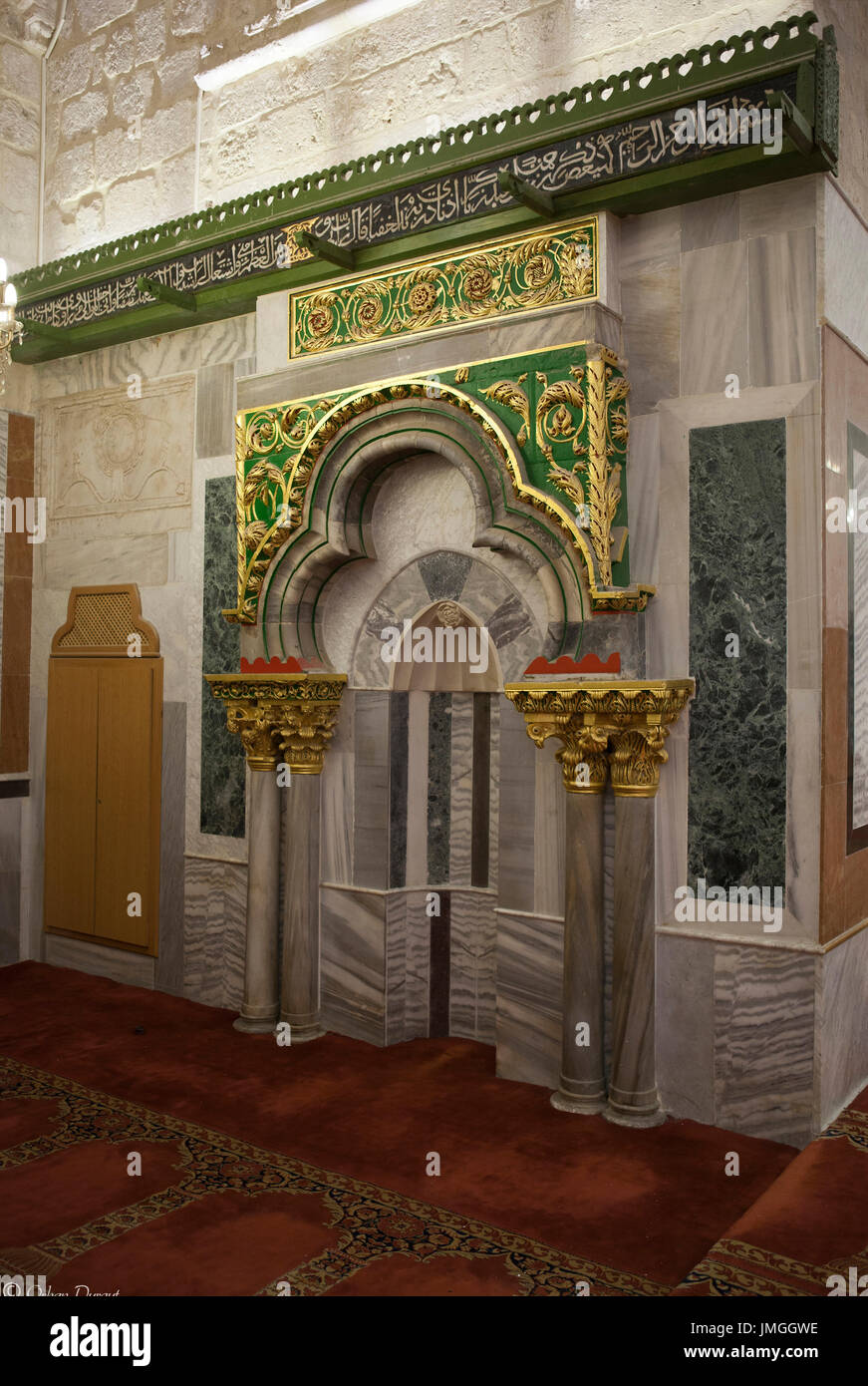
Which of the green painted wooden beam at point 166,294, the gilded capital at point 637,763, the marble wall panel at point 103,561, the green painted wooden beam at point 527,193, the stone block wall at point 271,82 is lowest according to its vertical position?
the gilded capital at point 637,763

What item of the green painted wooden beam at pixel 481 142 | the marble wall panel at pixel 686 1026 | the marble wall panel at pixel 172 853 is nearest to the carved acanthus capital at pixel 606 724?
the marble wall panel at pixel 686 1026

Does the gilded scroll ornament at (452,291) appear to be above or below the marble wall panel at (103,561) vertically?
above

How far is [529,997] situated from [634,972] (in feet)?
1.81

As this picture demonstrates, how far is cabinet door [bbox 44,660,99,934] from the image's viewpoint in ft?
19.7

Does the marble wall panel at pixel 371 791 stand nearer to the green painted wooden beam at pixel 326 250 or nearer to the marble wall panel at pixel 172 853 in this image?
the marble wall panel at pixel 172 853

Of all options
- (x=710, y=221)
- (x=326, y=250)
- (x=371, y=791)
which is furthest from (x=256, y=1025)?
(x=710, y=221)

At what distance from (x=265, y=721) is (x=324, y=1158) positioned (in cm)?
198

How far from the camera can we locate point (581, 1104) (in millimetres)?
4023

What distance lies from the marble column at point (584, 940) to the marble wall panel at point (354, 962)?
1012mm

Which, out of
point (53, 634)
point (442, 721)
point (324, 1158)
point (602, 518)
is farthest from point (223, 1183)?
point (53, 634)

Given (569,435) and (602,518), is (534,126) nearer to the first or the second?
(569,435)

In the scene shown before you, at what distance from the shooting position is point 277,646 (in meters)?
4.96

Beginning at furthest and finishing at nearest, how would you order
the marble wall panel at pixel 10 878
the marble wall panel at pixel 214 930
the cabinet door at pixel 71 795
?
the marble wall panel at pixel 10 878, the cabinet door at pixel 71 795, the marble wall panel at pixel 214 930

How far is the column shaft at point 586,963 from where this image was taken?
13.3 feet
